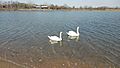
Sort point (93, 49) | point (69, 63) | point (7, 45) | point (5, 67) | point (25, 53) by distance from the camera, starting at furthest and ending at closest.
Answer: point (7, 45) < point (93, 49) < point (25, 53) < point (69, 63) < point (5, 67)

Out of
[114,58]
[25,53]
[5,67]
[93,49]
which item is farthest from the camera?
[93,49]

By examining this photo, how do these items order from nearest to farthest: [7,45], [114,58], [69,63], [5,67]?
1. [5,67]
2. [69,63]
3. [114,58]
4. [7,45]

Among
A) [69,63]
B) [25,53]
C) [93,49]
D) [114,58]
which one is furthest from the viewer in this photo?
[93,49]

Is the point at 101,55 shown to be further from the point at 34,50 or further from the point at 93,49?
the point at 34,50

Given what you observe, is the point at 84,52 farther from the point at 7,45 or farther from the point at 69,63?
the point at 7,45

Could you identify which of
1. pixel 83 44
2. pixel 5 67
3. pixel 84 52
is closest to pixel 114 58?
pixel 84 52

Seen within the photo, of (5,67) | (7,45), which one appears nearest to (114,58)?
(5,67)

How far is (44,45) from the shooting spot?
1689 centimetres

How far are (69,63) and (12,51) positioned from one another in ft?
17.2

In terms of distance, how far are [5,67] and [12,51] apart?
157 inches

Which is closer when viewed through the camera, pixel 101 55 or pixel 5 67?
pixel 5 67

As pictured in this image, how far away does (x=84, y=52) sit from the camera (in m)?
14.5

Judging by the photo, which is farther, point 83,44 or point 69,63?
point 83,44

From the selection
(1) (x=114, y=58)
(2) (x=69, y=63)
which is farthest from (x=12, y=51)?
(1) (x=114, y=58)
